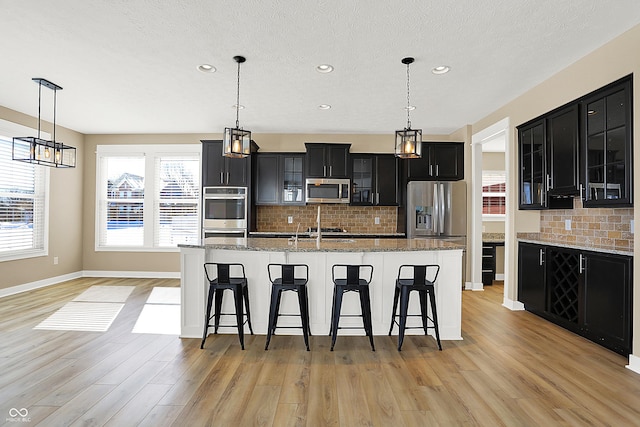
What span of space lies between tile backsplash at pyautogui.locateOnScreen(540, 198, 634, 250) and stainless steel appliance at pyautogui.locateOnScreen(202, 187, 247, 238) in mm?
→ 4377

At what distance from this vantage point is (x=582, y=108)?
11.5 ft

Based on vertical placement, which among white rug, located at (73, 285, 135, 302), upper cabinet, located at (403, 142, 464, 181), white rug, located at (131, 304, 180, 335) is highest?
upper cabinet, located at (403, 142, 464, 181)

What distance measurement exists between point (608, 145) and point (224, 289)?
142 inches

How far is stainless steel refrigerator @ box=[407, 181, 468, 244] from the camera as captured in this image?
6000 millimetres

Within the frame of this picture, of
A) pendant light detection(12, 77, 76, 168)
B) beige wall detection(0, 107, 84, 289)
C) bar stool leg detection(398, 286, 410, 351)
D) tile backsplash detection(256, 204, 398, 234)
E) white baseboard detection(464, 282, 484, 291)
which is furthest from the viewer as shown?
tile backsplash detection(256, 204, 398, 234)

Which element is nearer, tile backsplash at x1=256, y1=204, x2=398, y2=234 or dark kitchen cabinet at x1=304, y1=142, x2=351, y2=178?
dark kitchen cabinet at x1=304, y1=142, x2=351, y2=178

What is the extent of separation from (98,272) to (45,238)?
115cm

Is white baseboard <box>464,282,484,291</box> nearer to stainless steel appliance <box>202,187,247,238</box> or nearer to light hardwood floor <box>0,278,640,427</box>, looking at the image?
light hardwood floor <box>0,278,640,427</box>

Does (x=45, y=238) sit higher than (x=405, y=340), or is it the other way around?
(x=45, y=238)

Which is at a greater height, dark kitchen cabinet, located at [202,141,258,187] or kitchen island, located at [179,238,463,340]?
dark kitchen cabinet, located at [202,141,258,187]

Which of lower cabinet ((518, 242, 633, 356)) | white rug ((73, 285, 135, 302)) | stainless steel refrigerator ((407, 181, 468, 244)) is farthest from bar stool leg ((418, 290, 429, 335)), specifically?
white rug ((73, 285, 135, 302))

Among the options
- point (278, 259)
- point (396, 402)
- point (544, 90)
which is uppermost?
point (544, 90)

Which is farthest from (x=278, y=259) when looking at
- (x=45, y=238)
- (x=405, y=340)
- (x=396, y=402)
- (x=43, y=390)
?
(x=45, y=238)

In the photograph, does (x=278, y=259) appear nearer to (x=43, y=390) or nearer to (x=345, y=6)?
(x=43, y=390)
